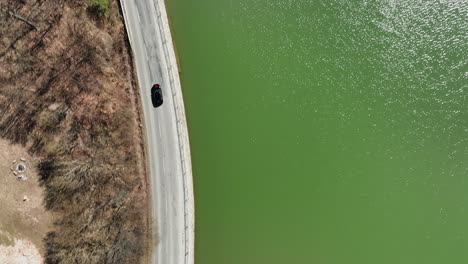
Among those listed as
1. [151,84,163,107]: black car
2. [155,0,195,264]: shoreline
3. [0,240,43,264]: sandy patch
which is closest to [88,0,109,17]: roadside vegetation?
[155,0,195,264]: shoreline

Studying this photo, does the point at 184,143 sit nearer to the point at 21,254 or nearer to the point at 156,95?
the point at 156,95

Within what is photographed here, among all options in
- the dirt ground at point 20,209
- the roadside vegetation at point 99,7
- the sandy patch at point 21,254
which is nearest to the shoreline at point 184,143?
the roadside vegetation at point 99,7

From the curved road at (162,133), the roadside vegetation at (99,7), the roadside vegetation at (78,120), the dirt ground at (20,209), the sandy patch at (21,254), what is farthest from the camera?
the curved road at (162,133)

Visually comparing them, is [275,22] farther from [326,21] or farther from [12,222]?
[12,222]

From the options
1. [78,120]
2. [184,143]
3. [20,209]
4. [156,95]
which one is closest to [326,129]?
[184,143]

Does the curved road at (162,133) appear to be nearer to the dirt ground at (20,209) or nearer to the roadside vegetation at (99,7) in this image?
the roadside vegetation at (99,7)

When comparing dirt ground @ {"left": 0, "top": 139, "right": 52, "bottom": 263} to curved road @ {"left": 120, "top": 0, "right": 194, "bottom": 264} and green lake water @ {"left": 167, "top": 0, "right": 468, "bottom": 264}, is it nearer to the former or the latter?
curved road @ {"left": 120, "top": 0, "right": 194, "bottom": 264}
